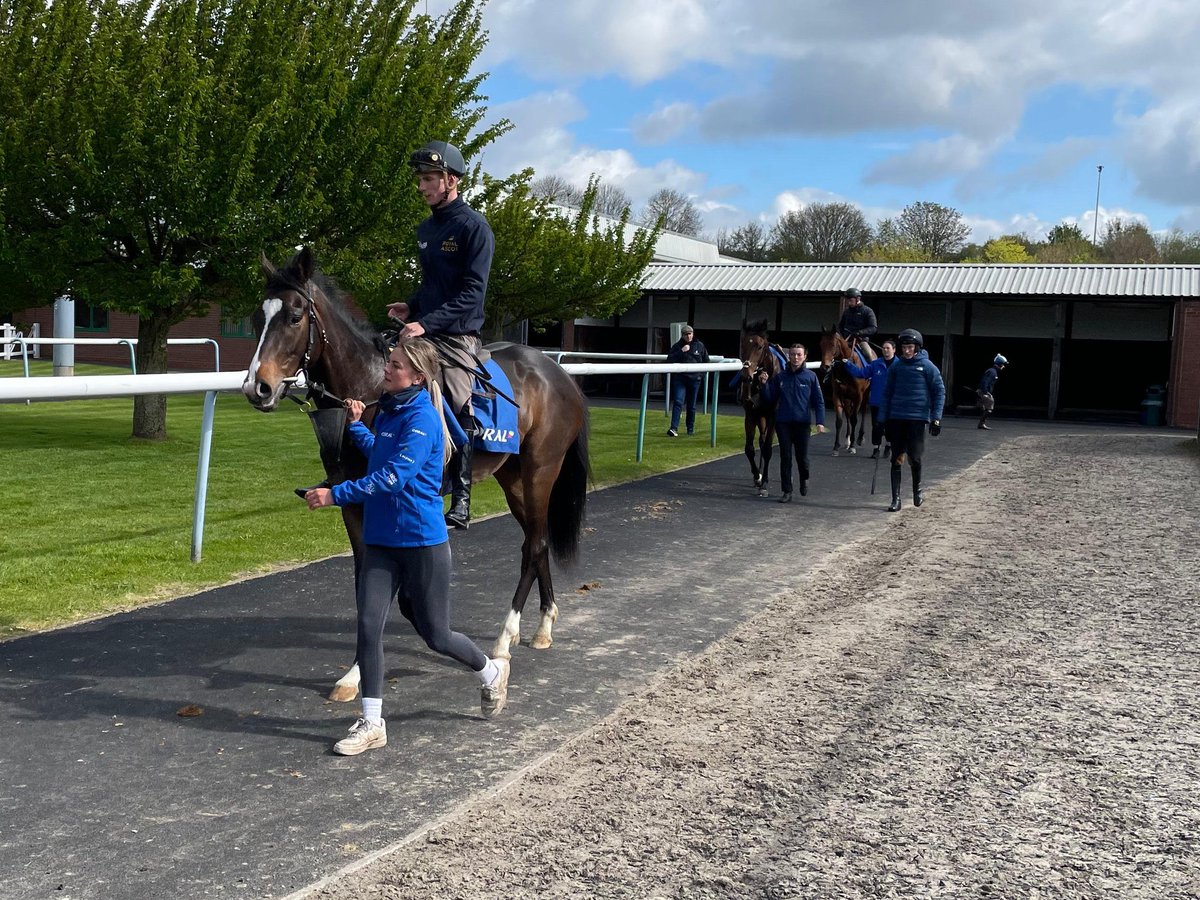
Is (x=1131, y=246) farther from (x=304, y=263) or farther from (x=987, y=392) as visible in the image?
(x=304, y=263)

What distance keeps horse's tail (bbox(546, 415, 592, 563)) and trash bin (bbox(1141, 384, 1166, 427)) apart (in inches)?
1118

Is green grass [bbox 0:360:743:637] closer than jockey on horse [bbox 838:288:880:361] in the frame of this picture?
Yes

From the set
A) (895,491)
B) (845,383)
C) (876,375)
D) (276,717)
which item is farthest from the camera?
(845,383)

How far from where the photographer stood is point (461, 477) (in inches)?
233

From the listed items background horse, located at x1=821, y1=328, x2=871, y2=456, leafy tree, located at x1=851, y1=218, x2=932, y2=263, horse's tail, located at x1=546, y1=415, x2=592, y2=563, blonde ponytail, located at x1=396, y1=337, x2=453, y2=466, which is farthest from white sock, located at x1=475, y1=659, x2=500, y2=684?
leafy tree, located at x1=851, y1=218, x2=932, y2=263

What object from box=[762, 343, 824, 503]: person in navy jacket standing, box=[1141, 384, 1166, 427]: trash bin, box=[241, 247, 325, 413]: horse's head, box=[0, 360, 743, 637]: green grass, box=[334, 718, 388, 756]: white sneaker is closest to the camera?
box=[334, 718, 388, 756]: white sneaker

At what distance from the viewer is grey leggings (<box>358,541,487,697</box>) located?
15.1 ft

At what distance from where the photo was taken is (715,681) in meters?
5.72

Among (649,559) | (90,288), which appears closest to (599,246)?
(90,288)

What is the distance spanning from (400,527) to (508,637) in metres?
1.55

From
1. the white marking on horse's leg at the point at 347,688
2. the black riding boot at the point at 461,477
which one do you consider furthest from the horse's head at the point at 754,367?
the white marking on horse's leg at the point at 347,688

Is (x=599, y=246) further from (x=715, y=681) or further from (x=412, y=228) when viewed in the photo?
(x=715, y=681)

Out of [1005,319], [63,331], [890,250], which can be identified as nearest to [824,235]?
[890,250]

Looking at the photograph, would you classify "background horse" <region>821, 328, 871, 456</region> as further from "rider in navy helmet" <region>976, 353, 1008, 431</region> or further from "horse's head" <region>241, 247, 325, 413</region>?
"horse's head" <region>241, 247, 325, 413</region>
